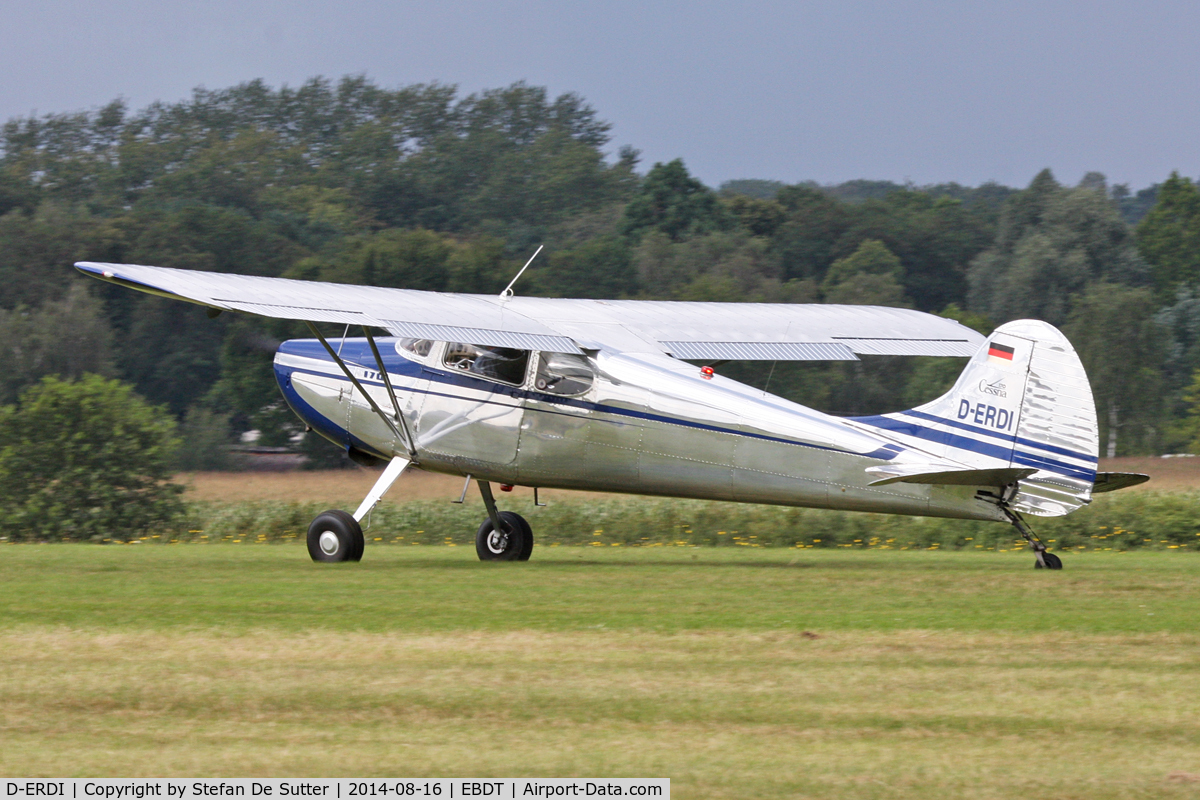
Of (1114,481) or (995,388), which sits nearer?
(1114,481)

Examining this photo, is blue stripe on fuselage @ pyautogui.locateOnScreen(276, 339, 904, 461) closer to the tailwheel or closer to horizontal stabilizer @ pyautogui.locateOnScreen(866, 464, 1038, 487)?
horizontal stabilizer @ pyautogui.locateOnScreen(866, 464, 1038, 487)

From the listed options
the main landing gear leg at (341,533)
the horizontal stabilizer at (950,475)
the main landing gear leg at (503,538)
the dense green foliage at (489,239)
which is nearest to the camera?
the horizontal stabilizer at (950,475)

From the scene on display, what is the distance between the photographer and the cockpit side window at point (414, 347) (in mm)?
12344

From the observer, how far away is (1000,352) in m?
10.5

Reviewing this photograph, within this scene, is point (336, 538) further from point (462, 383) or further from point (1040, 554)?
point (1040, 554)

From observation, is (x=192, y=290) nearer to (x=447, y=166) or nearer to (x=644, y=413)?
(x=644, y=413)

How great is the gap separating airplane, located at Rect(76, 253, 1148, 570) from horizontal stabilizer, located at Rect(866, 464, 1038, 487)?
1cm

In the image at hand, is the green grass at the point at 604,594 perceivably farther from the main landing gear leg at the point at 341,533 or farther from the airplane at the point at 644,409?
the airplane at the point at 644,409

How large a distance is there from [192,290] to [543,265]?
52.7m

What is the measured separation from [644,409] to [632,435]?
22 centimetres

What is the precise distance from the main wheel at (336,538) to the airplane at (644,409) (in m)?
0.02

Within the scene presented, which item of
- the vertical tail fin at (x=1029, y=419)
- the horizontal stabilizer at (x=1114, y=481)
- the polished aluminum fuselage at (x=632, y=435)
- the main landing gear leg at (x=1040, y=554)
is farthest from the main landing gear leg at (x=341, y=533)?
the horizontal stabilizer at (x=1114, y=481)
